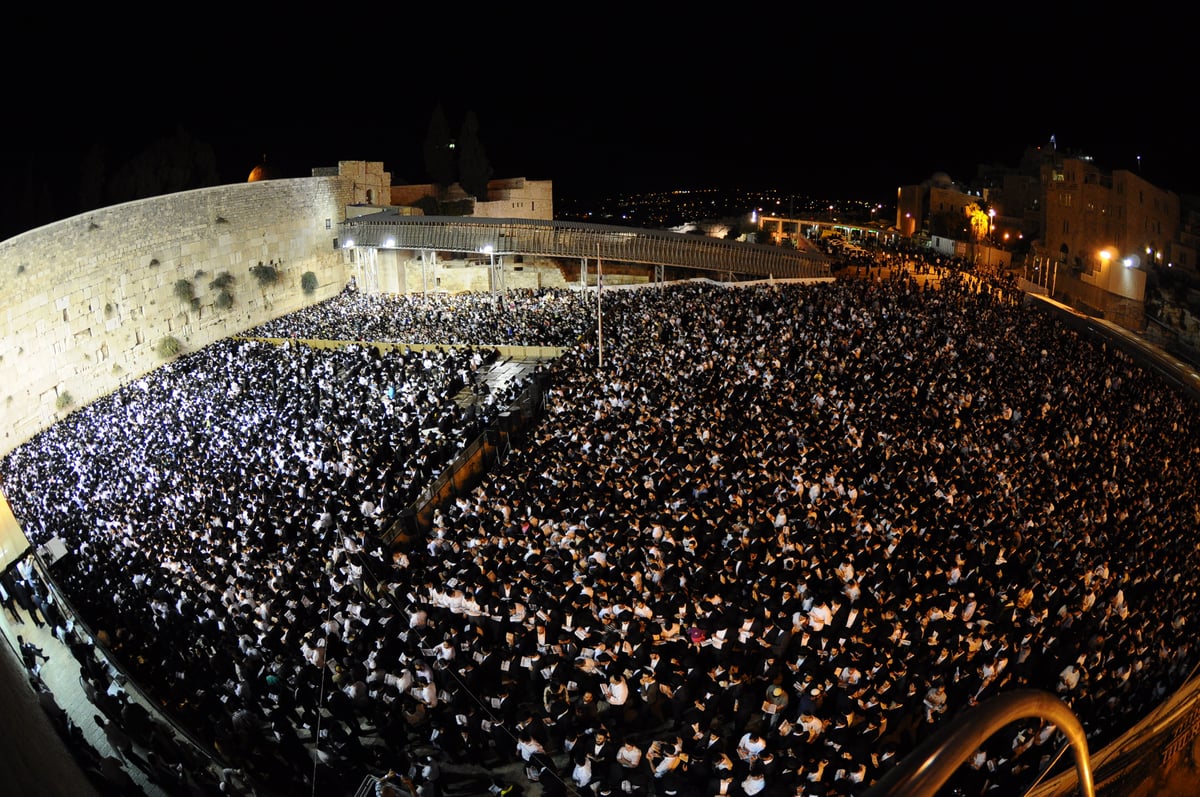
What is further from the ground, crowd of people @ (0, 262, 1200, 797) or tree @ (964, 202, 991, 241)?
tree @ (964, 202, 991, 241)

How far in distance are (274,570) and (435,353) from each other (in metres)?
9.55

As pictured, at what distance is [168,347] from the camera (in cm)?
2281

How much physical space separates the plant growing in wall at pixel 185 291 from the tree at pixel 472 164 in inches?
485

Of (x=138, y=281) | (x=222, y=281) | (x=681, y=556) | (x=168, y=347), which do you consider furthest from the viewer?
(x=222, y=281)

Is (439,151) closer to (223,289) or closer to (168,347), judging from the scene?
(223,289)

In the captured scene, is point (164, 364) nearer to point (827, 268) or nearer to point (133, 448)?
point (133, 448)

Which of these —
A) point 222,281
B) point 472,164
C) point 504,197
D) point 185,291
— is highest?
point 472,164

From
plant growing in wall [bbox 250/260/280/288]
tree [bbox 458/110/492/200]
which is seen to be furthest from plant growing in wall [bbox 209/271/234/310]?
tree [bbox 458/110/492/200]

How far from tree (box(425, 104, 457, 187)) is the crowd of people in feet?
60.7

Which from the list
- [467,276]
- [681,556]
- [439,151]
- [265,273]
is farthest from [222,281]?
[681,556]

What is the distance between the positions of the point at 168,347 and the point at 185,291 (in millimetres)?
1544

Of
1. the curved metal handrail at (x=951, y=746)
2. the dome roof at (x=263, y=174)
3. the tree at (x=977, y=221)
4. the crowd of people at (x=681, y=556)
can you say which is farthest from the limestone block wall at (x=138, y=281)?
the tree at (x=977, y=221)

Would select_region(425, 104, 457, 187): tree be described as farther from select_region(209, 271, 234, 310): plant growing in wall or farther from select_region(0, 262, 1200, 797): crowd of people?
select_region(0, 262, 1200, 797): crowd of people

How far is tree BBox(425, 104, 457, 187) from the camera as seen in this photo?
34.4 m
